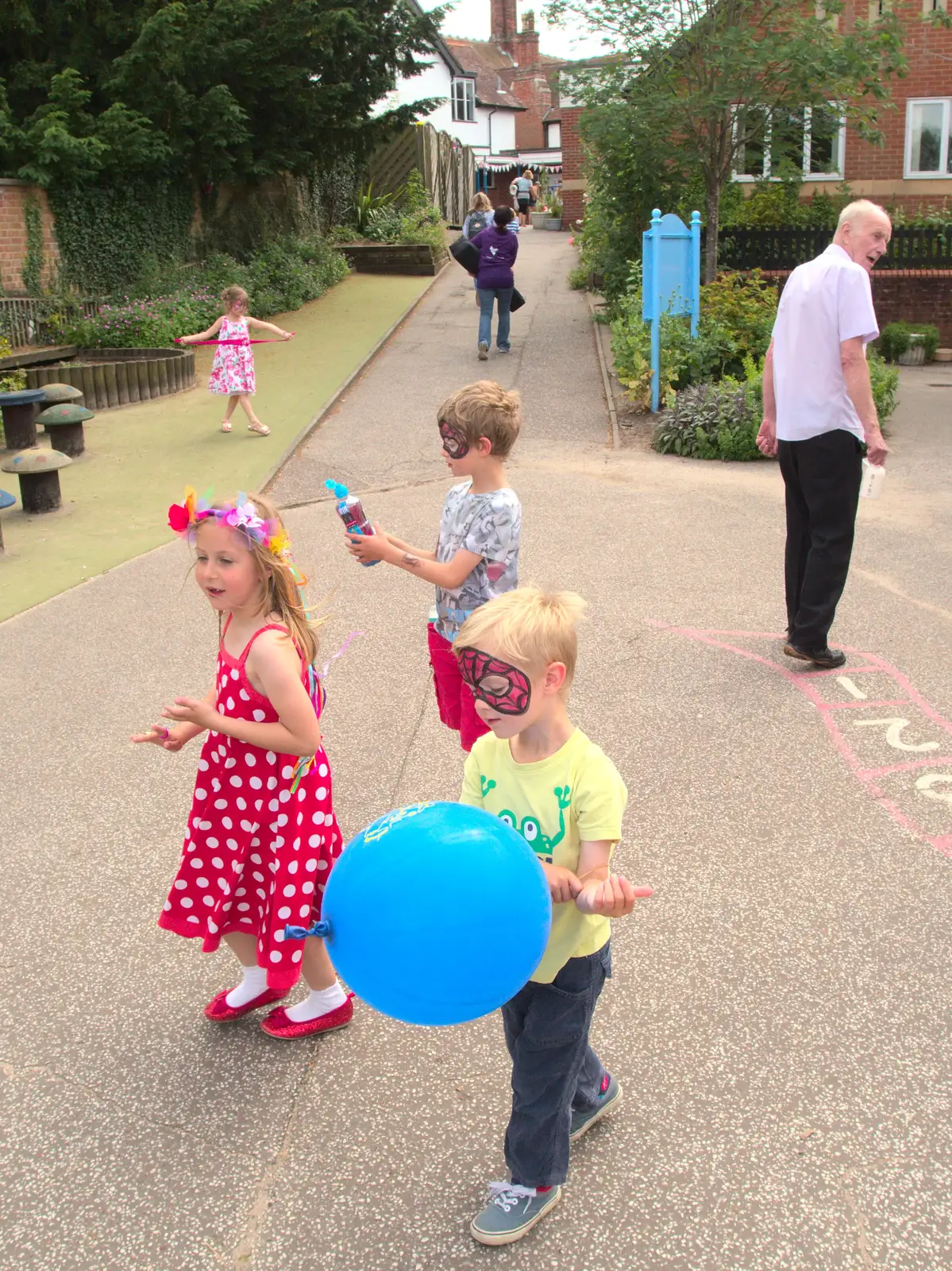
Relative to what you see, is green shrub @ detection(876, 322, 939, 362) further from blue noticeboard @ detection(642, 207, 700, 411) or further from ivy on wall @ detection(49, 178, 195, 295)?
ivy on wall @ detection(49, 178, 195, 295)

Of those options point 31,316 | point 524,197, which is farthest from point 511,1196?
point 524,197

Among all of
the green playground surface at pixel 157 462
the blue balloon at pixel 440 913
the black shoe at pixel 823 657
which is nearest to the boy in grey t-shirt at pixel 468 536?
the blue balloon at pixel 440 913

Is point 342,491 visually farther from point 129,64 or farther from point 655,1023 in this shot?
point 129,64

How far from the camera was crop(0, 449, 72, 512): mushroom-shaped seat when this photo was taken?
29.6ft

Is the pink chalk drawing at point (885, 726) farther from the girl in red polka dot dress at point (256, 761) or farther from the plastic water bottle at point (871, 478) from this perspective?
the girl in red polka dot dress at point (256, 761)

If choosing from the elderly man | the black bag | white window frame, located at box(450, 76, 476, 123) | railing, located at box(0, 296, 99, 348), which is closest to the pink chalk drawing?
the elderly man

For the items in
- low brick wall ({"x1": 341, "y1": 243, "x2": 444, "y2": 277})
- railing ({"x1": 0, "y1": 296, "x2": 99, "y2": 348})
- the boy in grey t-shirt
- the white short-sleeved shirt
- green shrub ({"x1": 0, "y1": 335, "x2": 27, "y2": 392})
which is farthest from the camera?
low brick wall ({"x1": 341, "y1": 243, "x2": 444, "y2": 277})

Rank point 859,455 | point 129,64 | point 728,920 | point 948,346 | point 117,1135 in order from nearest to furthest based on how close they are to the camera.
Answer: point 117,1135
point 728,920
point 859,455
point 129,64
point 948,346

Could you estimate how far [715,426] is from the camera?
34.0 feet

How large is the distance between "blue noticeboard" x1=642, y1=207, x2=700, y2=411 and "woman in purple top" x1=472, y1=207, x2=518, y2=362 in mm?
3049

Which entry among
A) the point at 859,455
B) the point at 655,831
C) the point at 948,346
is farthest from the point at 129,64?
the point at 655,831

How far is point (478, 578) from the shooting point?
368 centimetres

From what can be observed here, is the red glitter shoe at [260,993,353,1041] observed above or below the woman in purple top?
below

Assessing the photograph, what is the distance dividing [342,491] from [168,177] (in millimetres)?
16917
